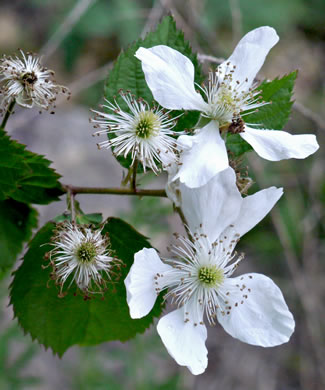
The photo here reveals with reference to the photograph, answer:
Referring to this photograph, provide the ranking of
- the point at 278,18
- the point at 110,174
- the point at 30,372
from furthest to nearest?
the point at 278,18, the point at 110,174, the point at 30,372

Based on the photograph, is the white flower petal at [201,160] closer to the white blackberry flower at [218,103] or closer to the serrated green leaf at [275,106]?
A: the white blackberry flower at [218,103]

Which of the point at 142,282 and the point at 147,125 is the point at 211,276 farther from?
the point at 147,125

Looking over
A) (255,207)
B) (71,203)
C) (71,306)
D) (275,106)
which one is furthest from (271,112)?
(71,306)

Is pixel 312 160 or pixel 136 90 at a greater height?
pixel 312 160

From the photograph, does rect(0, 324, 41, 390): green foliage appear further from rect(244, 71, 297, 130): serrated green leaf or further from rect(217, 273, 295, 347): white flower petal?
rect(244, 71, 297, 130): serrated green leaf

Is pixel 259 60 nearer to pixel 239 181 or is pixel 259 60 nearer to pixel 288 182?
pixel 239 181

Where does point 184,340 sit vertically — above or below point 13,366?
below

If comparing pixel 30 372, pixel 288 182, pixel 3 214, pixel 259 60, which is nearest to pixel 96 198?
pixel 30 372

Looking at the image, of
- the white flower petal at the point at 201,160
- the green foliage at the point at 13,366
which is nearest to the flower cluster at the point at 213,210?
the white flower petal at the point at 201,160
